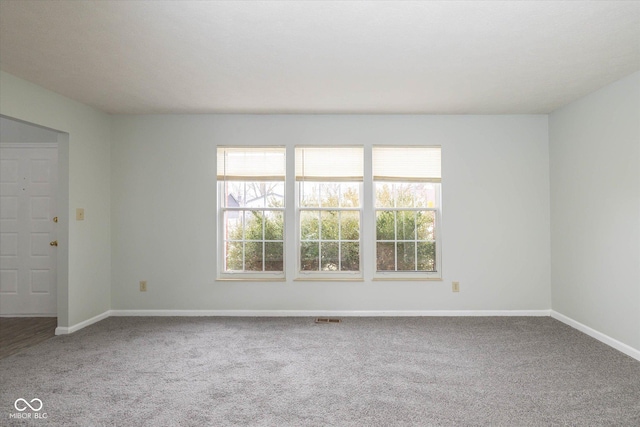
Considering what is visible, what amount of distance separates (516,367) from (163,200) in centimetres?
429

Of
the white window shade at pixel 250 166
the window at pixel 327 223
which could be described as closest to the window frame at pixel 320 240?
the window at pixel 327 223

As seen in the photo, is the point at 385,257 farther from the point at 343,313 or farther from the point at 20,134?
the point at 20,134

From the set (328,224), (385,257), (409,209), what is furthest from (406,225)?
(328,224)

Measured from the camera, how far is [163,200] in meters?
5.05

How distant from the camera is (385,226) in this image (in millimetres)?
5121

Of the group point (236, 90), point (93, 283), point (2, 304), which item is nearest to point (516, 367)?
point (236, 90)

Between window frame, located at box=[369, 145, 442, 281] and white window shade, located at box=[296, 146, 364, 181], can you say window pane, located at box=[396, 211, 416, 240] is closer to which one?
window frame, located at box=[369, 145, 442, 281]

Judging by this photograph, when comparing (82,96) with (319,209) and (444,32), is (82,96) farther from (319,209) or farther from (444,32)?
(444,32)

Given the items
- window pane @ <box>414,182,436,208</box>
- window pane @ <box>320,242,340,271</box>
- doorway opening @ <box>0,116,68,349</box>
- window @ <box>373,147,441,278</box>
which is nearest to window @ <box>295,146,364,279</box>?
window pane @ <box>320,242,340,271</box>

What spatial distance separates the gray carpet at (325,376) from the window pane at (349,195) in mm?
1530

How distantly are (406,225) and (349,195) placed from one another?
2.73ft

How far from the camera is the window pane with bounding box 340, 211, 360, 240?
512cm

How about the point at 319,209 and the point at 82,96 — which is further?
the point at 319,209

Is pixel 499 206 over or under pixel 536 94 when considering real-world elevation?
under
